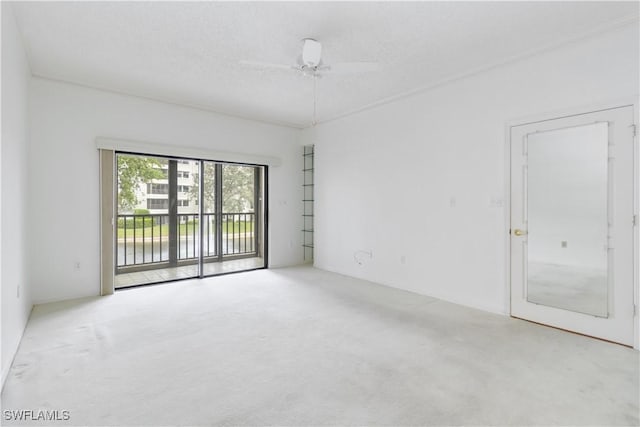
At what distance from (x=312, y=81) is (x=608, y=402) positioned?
12.7 ft

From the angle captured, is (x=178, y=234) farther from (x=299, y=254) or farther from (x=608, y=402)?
(x=608, y=402)

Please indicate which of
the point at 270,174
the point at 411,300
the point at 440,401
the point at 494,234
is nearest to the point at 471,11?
the point at 494,234

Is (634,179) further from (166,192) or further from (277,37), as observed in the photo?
(166,192)

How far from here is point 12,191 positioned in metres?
2.69

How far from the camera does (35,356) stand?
2547 millimetres

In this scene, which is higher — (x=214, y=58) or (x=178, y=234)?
(x=214, y=58)

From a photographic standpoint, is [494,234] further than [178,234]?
No

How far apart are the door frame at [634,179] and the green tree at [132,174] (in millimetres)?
4726

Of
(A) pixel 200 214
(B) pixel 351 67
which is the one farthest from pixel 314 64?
(A) pixel 200 214

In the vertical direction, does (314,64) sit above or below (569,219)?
above

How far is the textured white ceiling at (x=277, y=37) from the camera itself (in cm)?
255

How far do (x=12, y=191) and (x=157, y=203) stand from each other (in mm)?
2455

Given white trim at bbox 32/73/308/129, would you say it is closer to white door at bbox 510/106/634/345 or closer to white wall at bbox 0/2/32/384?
white wall at bbox 0/2/32/384

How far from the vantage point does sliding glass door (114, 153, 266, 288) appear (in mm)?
4930
